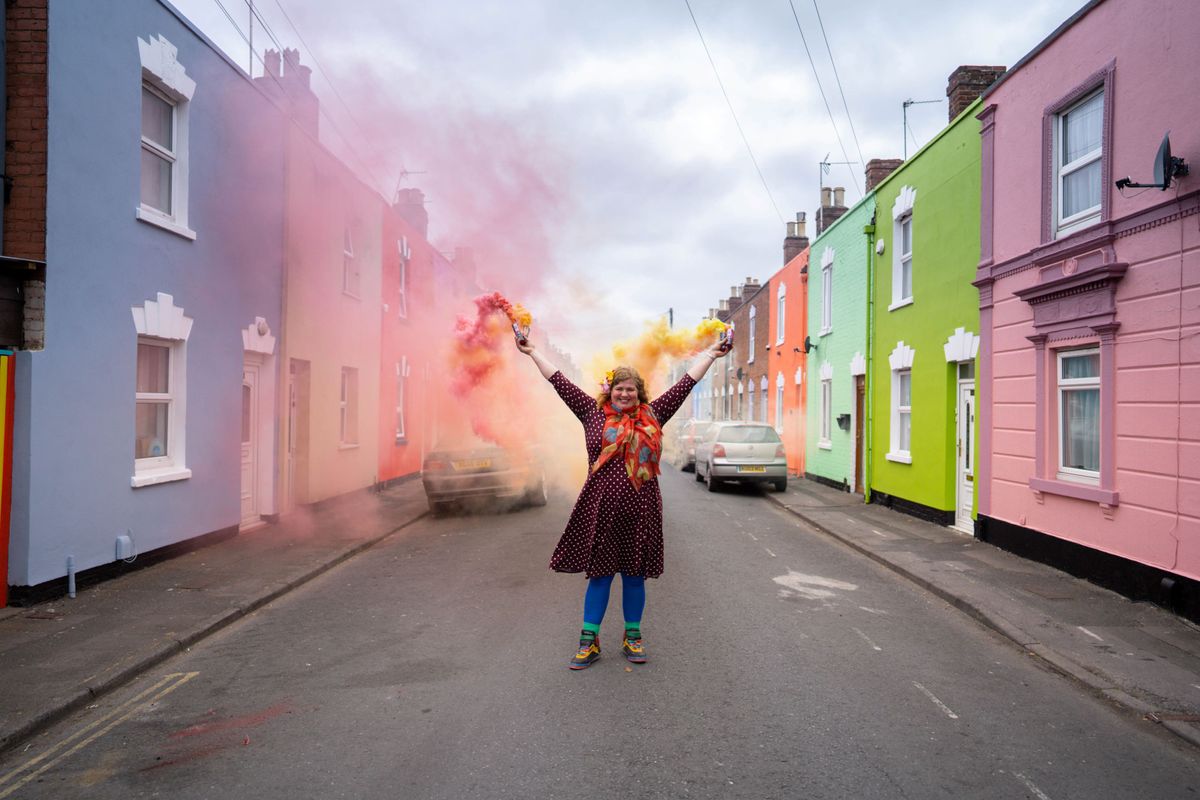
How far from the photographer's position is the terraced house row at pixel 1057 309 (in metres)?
6.71

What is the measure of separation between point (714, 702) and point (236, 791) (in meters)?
2.46

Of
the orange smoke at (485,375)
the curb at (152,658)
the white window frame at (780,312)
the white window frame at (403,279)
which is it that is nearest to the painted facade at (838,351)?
the white window frame at (780,312)

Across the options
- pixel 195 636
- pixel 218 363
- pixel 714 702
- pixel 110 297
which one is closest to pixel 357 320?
pixel 218 363

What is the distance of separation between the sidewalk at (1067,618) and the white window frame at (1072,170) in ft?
12.4

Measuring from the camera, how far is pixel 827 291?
723 inches

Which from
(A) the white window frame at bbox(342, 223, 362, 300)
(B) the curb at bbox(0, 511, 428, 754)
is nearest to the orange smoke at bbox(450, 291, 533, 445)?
(A) the white window frame at bbox(342, 223, 362, 300)

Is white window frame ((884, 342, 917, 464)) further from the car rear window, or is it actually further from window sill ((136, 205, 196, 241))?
window sill ((136, 205, 196, 241))

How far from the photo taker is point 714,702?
4379 millimetres

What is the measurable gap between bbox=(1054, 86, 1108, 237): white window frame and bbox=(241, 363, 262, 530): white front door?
10.3 meters

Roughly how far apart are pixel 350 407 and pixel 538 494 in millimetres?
4283

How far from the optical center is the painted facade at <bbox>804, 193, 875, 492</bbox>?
15.7 meters

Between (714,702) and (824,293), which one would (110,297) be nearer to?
(714,702)

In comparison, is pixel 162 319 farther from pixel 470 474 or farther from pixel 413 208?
pixel 413 208

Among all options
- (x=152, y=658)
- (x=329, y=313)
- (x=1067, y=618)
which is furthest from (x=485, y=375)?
(x=1067, y=618)
